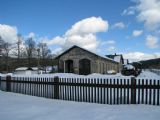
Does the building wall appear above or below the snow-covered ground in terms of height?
above

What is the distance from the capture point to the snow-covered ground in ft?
25.7

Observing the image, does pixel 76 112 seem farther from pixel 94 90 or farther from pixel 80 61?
pixel 80 61

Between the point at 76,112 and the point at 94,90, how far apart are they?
7.12ft

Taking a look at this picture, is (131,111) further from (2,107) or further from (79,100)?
(2,107)

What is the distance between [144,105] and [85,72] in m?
34.8

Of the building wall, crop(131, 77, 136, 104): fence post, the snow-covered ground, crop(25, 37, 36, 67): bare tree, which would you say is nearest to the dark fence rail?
crop(131, 77, 136, 104): fence post

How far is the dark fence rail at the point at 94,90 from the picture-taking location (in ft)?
32.2

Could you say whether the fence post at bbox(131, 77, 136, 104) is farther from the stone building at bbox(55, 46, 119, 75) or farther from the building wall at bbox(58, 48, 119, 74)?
the building wall at bbox(58, 48, 119, 74)

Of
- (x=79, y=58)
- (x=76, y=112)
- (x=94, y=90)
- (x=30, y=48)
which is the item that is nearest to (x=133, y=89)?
(x=94, y=90)

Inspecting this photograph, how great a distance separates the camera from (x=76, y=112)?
8656 mm

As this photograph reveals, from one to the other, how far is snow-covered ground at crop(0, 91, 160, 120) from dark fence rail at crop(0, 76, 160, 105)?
0.65 metres

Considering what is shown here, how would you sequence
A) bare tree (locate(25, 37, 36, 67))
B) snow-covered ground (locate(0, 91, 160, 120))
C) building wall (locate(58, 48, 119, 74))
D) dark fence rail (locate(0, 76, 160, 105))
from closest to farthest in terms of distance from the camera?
snow-covered ground (locate(0, 91, 160, 120)) < dark fence rail (locate(0, 76, 160, 105)) < building wall (locate(58, 48, 119, 74)) < bare tree (locate(25, 37, 36, 67))

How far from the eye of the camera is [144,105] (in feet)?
31.3

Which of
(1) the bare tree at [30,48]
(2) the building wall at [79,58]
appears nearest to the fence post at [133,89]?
(2) the building wall at [79,58]
